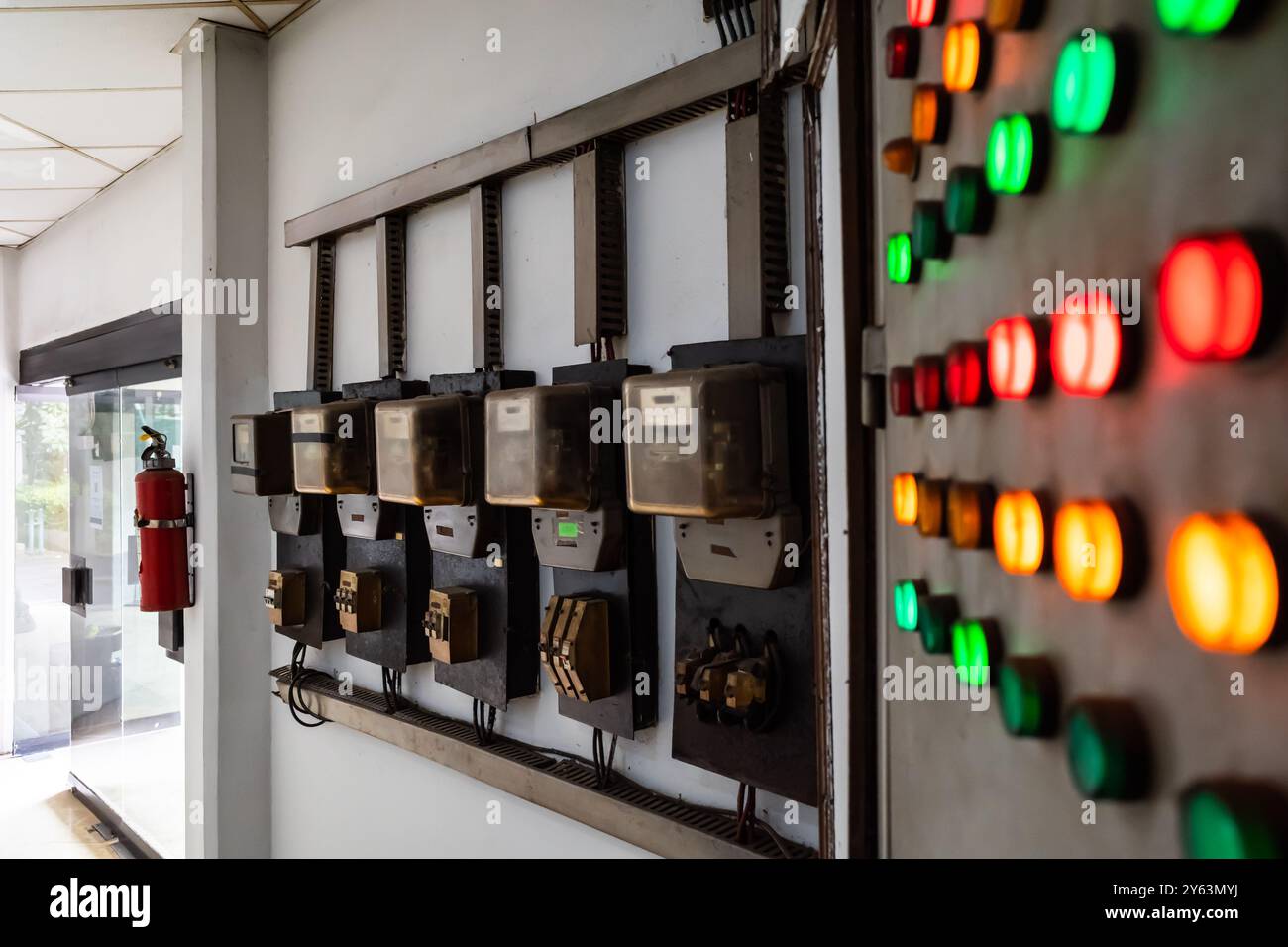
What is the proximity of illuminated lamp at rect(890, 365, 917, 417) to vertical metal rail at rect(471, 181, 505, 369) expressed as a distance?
128 cm

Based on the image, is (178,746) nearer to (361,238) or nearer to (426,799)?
(426,799)

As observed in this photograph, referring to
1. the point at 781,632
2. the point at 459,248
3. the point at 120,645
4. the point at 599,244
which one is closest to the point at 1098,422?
the point at 781,632

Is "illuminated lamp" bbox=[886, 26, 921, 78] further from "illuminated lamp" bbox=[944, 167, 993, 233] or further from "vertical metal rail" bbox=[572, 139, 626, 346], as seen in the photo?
"vertical metal rail" bbox=[572, 139, 626, 346]

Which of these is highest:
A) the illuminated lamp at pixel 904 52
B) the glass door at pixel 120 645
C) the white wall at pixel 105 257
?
the white wall at pixel 105 257

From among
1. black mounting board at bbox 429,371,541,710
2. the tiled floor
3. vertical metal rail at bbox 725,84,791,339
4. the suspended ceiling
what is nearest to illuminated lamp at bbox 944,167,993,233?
vertical metal rail at bbox 725,84,791,339

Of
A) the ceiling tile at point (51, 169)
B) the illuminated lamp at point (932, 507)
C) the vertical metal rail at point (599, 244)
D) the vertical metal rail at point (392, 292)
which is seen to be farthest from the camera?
the ceiling tile at point (51, 169)

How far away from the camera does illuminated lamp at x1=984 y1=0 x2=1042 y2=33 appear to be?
17.4 inches

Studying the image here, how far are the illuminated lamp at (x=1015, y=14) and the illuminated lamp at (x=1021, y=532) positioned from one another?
262 mm

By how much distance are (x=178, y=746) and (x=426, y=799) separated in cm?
242

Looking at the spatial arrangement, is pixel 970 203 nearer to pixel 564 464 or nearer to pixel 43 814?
pixel 564 464

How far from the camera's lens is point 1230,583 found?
27cm

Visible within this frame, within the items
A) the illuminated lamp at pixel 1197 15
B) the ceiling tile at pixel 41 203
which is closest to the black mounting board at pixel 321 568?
the illuminated lamp at pixel 1197 15

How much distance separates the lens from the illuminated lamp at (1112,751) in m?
0.35

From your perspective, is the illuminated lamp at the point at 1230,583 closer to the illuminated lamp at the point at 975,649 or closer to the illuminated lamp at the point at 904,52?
the illuminated lamp at the point at 975,649
